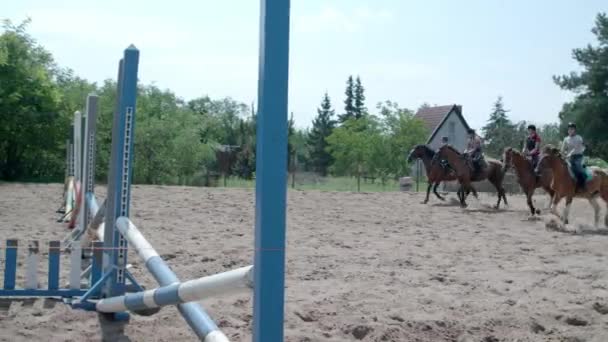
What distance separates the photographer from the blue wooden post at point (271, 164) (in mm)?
2240

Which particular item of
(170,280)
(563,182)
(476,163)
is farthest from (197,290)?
(476,163)

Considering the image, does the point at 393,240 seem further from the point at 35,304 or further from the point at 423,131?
the point at 423,131

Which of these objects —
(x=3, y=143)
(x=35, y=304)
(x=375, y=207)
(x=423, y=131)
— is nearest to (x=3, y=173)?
(x=3, y=143)

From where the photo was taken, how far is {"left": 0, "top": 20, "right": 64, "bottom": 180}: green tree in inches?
997

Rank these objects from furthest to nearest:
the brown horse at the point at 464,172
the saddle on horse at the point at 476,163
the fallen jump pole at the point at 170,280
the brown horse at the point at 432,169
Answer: the brown horse at the point at 432,169
the saddle on horse at the point at 476,163
the brown horse at the point at 464,172
the fallen jump pole at the point at 170,280

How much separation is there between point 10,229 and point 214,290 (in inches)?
327

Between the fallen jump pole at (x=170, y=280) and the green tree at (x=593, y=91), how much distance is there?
106 feet

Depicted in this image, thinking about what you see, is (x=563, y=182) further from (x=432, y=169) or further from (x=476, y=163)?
(x=432, y=169)

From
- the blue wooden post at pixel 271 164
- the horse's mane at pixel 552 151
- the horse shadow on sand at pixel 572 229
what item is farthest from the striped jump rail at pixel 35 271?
the horse's mane at pixel 552 151

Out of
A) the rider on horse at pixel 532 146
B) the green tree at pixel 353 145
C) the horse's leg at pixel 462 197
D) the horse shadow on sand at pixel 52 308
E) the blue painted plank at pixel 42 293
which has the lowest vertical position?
the horse shadow on sand at pixel 52 308

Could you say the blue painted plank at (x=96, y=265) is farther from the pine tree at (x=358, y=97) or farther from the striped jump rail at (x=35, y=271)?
the pine tree at (x=358, y=97)

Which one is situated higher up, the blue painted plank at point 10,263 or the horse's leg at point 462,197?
the horse's leg at point 462,197

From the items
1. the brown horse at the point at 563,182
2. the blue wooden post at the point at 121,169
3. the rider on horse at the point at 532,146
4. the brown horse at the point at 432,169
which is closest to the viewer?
the blue wooden post at the point at 121,169

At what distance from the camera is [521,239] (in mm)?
10844
